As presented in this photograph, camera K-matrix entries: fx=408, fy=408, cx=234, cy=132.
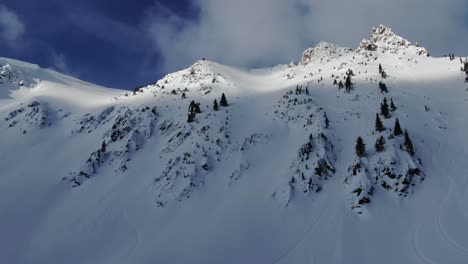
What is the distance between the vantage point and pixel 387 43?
417 ft

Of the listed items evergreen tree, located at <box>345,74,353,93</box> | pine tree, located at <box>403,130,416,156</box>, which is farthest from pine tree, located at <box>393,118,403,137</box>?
evergreen tree, located at <box>345,74,353,93</box>

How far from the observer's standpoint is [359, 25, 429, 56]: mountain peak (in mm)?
120006

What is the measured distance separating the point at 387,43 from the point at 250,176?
87.4 m

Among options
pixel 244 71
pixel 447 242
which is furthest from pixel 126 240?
pixel 244 71

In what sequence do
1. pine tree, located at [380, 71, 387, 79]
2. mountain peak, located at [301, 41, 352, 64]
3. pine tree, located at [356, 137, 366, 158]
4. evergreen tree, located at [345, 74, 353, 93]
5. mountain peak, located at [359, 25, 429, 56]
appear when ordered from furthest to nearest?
1. mountain peak, located at [301, 41, 352, 64]
2. mountain peak, located at [359, 25, 429, 56]
3. pine tree, located at [380, 71, 387, 79]
4. evergreen tree, located at [345, 74, 353, 93]
5. pine tree, located at [356, 137, 366, 158]

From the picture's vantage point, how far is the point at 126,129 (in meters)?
79.6

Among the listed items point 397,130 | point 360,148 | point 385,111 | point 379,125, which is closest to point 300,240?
point 360,148

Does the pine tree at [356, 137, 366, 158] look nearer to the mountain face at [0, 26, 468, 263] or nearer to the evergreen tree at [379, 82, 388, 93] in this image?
the mountain face at [0, 26, 468, 263]

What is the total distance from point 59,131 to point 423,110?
73.8 metres

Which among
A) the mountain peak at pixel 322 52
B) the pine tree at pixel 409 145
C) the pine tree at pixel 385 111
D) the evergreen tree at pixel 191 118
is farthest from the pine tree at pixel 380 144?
the mountain peak at pixel 322 52

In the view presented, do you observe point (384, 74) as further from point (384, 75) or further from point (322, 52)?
point (322, 52)

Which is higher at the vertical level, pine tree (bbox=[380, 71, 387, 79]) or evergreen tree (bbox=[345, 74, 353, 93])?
pine tree (bbox=[380, 71, 387, 79])

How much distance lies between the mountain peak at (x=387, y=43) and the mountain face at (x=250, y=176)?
2282cm

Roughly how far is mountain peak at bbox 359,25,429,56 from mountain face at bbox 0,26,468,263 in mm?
22821
